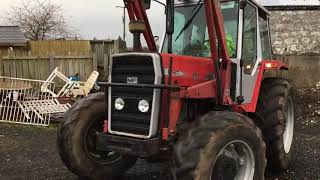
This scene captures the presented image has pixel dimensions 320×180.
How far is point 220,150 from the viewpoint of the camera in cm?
477

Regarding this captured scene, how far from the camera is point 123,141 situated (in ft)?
17.0

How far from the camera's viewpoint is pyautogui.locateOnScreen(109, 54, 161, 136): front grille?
16.7 ft

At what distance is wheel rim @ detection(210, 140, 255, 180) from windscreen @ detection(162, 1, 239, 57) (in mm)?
1422

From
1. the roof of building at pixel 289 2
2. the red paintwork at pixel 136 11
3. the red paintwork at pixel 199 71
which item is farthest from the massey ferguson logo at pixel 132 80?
the roof of building at pixel 289 2

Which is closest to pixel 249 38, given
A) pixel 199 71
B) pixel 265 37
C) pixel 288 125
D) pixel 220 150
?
pixel 265 37

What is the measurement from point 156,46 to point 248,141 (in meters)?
2.08

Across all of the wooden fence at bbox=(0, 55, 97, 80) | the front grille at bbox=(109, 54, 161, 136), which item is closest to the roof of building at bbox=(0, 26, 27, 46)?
the wooden fence at bbox=(0, 55, 97, 80)

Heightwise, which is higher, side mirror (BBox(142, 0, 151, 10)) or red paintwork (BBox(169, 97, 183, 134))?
side mirror (BBox(142, 0, 151, 10))

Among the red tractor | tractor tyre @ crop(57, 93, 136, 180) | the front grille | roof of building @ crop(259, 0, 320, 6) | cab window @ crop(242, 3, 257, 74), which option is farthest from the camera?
roof of building @ crop(259, 0, 320, 6)

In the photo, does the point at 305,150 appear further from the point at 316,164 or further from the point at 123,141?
the point at 123,141

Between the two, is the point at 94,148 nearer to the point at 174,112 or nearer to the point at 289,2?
the point at 174,112

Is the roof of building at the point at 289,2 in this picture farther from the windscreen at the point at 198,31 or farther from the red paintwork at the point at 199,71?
the red paintwork at the point at 199,71

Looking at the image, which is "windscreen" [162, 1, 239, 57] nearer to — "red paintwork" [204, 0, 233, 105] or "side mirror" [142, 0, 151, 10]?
"red paintwork" [204, 0, 233, 105]

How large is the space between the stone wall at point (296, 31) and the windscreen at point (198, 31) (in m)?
12.2
